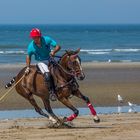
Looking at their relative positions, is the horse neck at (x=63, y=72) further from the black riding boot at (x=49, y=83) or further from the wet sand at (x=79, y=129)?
the wet sand at (x=79, y=129)

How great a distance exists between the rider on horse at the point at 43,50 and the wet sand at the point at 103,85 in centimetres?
627

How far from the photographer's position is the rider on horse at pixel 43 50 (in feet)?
48.2

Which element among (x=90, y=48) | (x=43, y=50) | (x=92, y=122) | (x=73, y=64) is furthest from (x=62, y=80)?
(x=90, y=48)

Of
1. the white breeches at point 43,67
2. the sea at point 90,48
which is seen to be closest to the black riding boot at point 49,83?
the white breeches at point 43,67

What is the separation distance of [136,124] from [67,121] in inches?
59.3

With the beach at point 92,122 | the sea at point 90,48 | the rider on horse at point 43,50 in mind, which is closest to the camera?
the beach at point 92,122

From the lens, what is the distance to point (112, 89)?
85.4ft

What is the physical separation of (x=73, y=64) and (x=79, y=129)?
1380 mm

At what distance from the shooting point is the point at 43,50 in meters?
14.9

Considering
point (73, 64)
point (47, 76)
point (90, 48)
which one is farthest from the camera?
point (90, 48)

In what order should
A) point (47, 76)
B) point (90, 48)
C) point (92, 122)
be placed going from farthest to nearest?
1. point (90, 48)
2. point (92, 122)
3. point (47, 76)

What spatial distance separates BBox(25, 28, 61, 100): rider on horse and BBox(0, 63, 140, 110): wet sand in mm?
6274

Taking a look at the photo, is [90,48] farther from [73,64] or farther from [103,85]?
[73,64]

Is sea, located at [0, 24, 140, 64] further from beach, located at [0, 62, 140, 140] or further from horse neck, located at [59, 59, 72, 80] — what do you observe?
horse neck, located at [59, 59, 72, 80]
